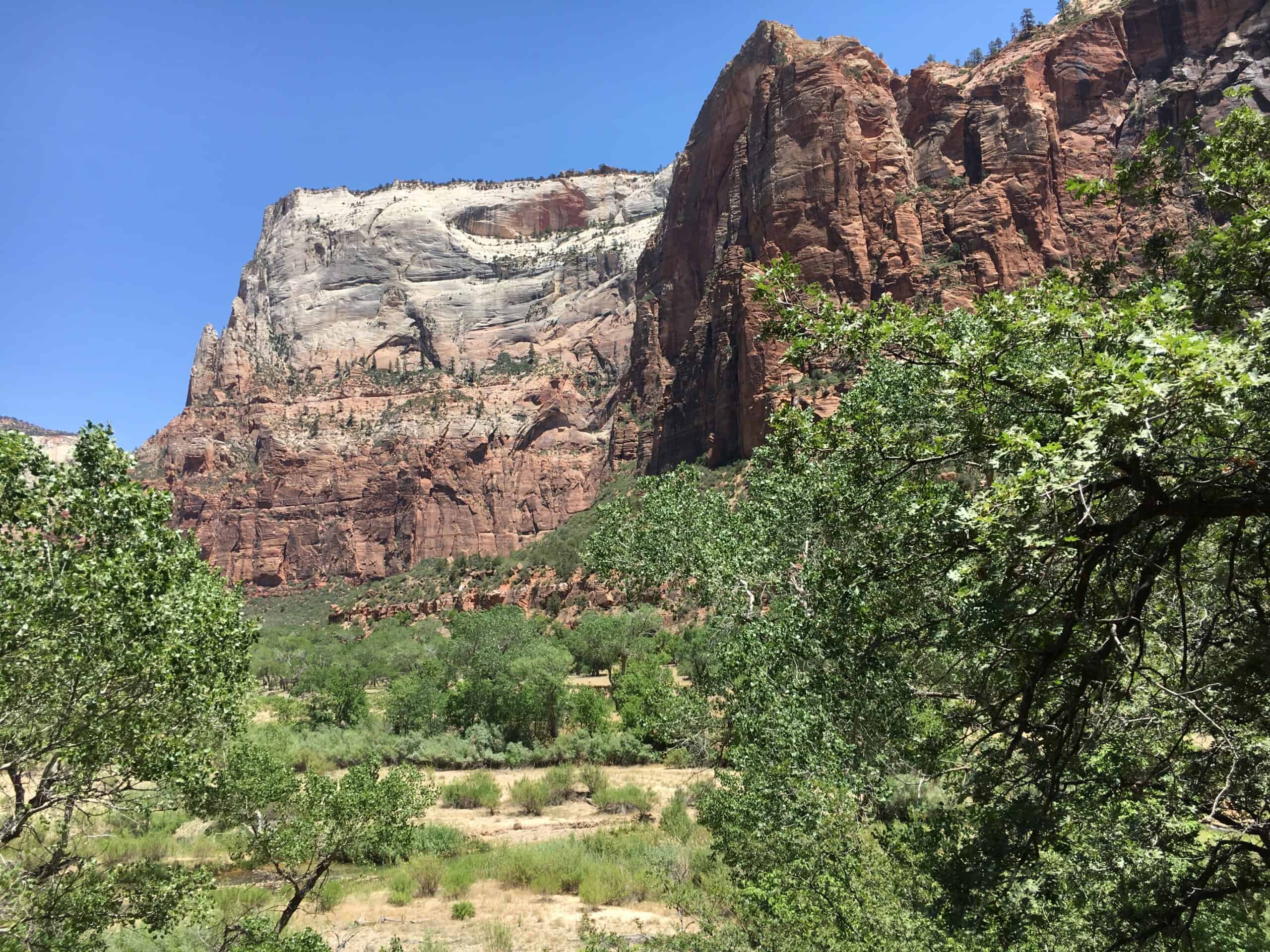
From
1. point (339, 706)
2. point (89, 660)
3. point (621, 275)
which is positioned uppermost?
point (621, 275)

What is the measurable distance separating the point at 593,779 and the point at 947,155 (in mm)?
67224

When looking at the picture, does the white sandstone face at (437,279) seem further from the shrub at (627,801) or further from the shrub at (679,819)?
the shrub at (679,819)

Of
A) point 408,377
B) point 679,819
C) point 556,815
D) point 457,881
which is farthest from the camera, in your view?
point 408,377

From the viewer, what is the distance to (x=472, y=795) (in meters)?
24.1

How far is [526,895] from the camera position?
590 inches

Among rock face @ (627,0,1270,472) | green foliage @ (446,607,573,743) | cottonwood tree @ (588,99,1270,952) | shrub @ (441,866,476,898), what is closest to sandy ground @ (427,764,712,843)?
shrub @ (441,866,476,898)

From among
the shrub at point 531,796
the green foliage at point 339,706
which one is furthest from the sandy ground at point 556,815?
the green foliage at point 339,706

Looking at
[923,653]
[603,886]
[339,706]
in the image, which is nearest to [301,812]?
[603,886]

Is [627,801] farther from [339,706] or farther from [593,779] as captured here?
[339,706]

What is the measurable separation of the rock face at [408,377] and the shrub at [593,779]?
83.8 m

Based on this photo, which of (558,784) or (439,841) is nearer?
(439,841)

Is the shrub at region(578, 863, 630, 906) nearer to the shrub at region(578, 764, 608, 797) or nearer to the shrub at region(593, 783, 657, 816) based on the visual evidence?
the shrub at region(593, 783, 657, 816)

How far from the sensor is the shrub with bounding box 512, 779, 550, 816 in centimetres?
2308

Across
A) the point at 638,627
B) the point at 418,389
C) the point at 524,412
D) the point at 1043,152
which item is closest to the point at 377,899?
the point at 638,627
